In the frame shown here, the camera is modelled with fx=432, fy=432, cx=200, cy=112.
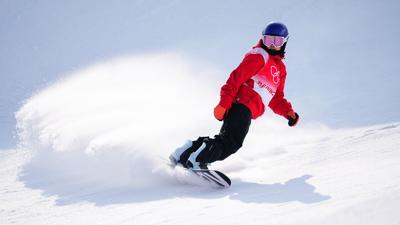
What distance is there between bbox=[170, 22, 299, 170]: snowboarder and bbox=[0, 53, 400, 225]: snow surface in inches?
9.6

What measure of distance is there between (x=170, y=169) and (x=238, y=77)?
1.01 metres

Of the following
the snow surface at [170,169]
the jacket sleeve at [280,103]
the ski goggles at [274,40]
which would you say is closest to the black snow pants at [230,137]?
the snow surface at [170,169]

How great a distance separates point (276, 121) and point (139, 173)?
8.71 feet

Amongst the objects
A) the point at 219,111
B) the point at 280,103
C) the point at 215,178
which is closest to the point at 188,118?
the point at 280,103

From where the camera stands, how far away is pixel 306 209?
7.97ft

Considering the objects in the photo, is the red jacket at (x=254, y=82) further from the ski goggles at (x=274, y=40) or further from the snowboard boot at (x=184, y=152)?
the snowboard boot at (x=184, y=152)

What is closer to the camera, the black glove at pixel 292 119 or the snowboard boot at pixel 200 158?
the snowboard boot at pixel 200 158

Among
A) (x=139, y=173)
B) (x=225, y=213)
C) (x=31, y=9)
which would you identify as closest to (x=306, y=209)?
(x=225, y=213)

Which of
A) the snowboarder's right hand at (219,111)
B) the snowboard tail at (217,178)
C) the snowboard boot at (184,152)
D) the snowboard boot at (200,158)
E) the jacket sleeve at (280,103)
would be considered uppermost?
the jacket sleeve at (280,103)

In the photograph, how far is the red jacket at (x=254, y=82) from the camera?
368 centimetres

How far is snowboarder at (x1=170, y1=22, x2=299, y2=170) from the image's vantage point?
12.0 feet

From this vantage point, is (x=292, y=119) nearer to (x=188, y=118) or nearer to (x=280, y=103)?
(x=280, y=103)

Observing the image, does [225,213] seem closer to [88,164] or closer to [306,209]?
[306,209]

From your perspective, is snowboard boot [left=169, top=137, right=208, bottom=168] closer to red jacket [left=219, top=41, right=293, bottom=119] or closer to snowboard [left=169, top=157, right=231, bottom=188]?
snowboard [left=169, top=157, right=231, bottom=188]
